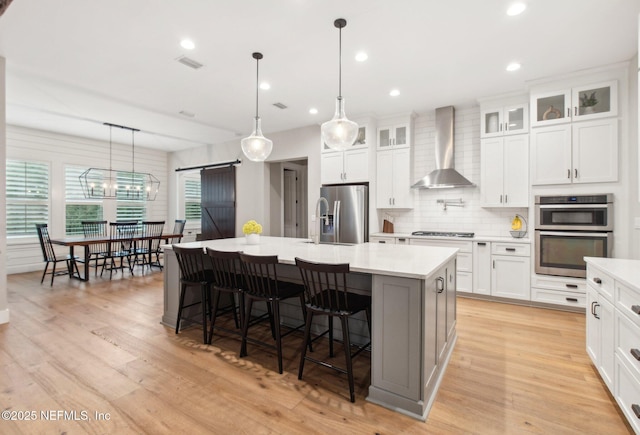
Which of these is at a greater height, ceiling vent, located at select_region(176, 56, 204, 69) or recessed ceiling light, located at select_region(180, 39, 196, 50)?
ceiling vent, located at select_region(176, 56, 204, 69)

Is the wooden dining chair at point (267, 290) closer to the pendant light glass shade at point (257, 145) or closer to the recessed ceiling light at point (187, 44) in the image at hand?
the pendant light glass shade at point (257, 145)

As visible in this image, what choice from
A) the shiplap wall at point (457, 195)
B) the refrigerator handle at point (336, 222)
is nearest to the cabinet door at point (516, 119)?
the shiplap wall at point (457, 195)

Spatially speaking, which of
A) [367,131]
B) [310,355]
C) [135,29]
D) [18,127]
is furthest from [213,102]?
[18,127]

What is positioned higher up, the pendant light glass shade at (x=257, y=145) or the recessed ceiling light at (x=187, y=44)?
the recessed ceiling light at (x=187, y=44)

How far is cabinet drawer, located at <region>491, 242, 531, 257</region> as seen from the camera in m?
4.00

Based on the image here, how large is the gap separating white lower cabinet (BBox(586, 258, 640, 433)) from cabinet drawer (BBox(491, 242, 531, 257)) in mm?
1596

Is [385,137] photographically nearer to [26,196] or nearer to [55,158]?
[55,158]

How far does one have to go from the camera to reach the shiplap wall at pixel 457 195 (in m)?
4.73

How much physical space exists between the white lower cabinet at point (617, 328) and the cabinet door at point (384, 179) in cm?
300

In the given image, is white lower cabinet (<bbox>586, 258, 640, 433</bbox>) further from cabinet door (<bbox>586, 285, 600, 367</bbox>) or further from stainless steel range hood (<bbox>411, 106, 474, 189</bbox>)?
stainless steel range hood (<bbox>411, 106, 474, 189</bbox>)

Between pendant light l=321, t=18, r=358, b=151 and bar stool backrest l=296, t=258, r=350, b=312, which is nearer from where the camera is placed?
bar stool backrest l=296, t=258, r=350, b=312

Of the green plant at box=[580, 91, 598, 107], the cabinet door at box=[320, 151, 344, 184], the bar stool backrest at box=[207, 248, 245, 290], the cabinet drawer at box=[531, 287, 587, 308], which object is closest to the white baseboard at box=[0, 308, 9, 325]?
the bar stool backrest at box=[207, 248, 245, 290]

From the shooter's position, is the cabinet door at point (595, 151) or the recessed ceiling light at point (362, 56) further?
the cabinet door at point (595, 151)

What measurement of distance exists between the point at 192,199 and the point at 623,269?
341 inches
